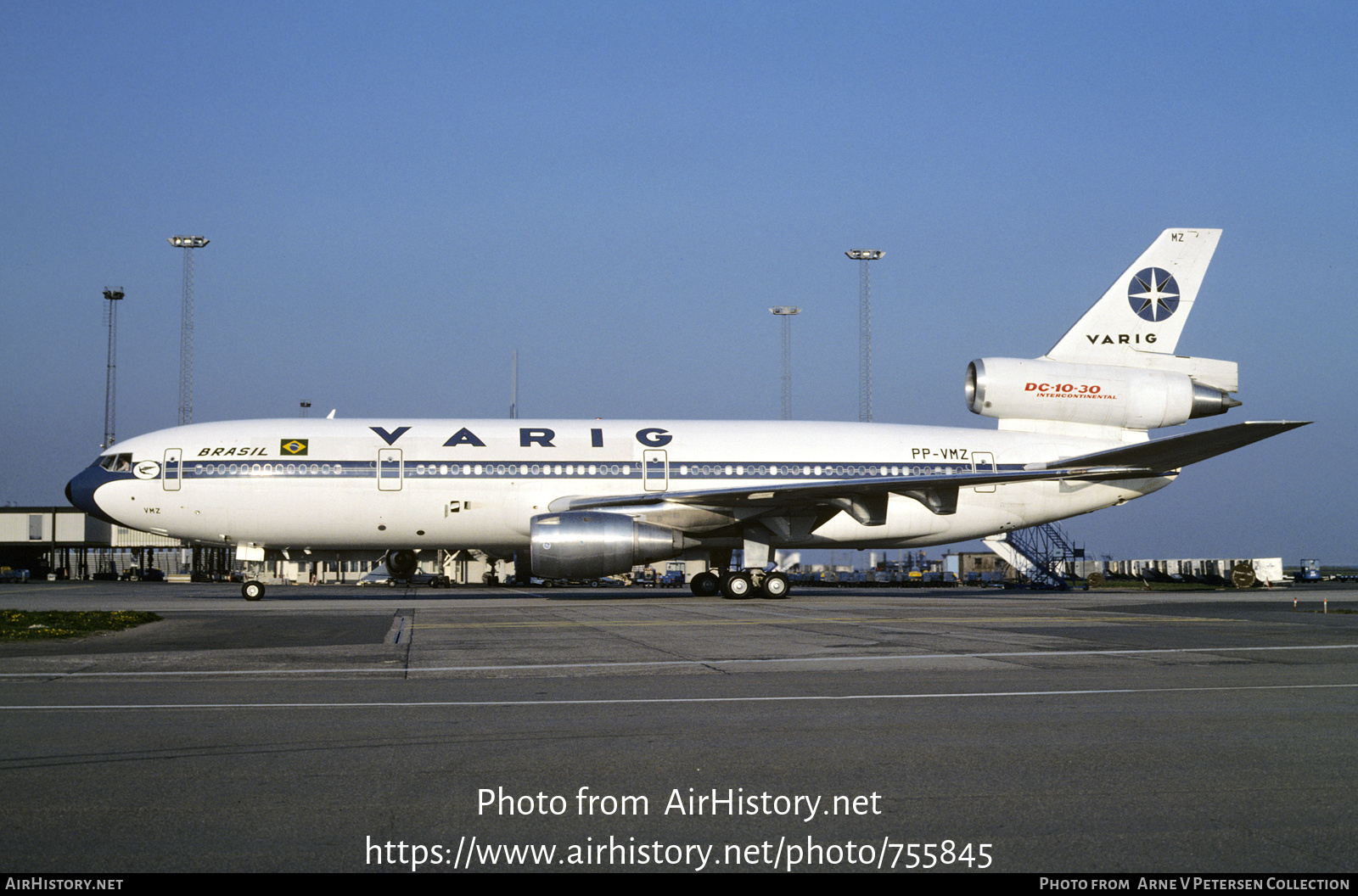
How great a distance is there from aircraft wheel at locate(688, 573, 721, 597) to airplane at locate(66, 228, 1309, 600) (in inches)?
2.0

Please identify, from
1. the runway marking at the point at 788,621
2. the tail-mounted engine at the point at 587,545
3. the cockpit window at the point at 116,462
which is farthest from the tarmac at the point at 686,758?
the cockpit window at the point at 116,462

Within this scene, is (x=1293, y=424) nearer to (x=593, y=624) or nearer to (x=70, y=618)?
(x=593, y=624)

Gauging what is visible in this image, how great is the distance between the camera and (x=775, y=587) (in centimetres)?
2480

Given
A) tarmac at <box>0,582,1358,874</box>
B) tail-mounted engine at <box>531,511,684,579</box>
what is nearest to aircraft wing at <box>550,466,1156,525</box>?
tail-mounted engine at <box>531,511,684,579</box>

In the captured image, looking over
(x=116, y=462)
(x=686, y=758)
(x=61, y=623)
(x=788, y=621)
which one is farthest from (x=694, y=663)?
(x=116, y=462)

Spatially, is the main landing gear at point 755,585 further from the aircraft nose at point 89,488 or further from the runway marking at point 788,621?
the aircraft nose at point 89,488

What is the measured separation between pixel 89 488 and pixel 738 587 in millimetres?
14828

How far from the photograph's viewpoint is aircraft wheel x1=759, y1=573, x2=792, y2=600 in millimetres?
24750

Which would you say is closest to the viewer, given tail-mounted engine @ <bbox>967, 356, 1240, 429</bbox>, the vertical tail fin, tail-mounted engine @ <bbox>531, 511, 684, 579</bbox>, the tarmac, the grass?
the tarmac

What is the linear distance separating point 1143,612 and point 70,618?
673 inches

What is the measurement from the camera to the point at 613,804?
16.0 ft

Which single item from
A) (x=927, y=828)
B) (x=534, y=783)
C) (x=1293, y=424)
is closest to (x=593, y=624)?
(x=534, y=783)

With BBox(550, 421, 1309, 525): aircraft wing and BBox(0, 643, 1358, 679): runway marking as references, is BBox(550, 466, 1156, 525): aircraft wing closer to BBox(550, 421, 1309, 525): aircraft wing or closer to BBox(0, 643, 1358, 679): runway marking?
BBox(550, 421, 1309, 525): aircraft wing

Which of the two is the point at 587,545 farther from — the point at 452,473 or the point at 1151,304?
the point at 1151,304
